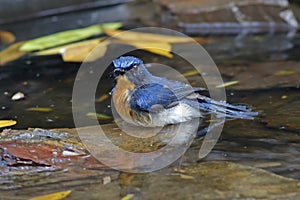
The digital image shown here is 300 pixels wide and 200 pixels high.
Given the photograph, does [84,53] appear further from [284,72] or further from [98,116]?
[284,72]

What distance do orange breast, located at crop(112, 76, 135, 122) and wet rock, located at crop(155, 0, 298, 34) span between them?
10.0ft

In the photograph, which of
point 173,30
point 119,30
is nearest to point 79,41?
point 119,30

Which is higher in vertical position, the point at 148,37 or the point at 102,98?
the point at 148,37

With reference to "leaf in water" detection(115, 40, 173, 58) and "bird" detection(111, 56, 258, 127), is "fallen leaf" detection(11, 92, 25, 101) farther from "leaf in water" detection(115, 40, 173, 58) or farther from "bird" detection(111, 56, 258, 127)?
"leaf in water" detection(115, 40, 173, 58)

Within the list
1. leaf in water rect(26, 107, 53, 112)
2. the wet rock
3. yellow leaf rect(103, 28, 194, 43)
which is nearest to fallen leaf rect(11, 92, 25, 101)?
leaf in water rect(26, 107, 53, 112)

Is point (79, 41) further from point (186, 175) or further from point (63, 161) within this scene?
point (186, 175)

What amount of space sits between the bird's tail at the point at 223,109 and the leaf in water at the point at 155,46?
169 cm

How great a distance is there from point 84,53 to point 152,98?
200 centimetres

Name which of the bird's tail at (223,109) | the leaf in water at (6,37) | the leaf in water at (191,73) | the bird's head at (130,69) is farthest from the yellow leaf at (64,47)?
the bird's tail at (223,109)

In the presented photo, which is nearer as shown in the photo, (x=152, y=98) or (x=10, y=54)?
(x=152, y=98)

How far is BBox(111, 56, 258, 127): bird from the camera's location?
149 inches

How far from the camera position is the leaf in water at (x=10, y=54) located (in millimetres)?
5844

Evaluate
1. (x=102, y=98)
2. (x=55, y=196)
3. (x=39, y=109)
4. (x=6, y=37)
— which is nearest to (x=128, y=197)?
(x=55, y=196)

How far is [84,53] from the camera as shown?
563 cm
